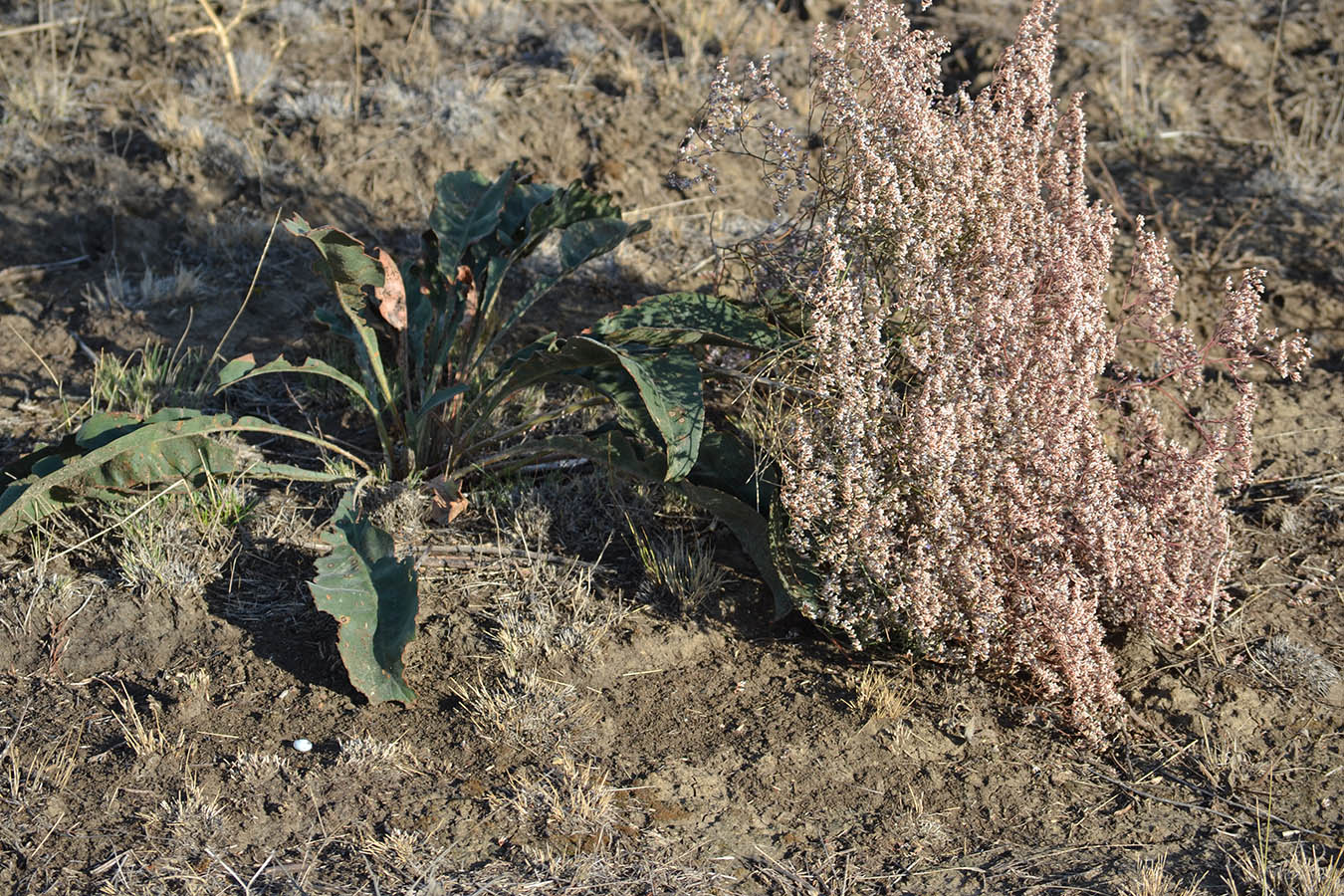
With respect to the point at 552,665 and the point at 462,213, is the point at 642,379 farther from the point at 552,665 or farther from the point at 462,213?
the point at 462,213

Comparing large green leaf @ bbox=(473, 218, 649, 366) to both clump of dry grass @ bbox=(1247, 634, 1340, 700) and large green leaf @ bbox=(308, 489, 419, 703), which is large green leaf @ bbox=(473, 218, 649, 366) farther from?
clump of dry grass @ bbox=(1247, 634, 1340, 700)

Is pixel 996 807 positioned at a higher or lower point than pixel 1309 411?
lower

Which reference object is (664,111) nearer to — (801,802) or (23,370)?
(23,370)

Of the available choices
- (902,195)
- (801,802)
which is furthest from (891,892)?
(902,195)

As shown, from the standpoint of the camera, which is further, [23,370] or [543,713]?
[23,370]

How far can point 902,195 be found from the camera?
3293mm

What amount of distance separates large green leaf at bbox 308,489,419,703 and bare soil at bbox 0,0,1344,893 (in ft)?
0.48

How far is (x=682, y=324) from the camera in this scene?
371 centimetres

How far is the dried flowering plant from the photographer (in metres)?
3.08

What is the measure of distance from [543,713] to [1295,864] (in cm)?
186

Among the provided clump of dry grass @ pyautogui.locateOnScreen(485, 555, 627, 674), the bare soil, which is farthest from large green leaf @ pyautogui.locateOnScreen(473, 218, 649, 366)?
clump of dry grass @ pyautogui.locateOnScreen(485, 555, 627, 674)

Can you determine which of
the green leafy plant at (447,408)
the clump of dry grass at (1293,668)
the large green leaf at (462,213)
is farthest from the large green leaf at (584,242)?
the clump of dry grass at (1293,668)

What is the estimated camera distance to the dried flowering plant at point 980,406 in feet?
10.1

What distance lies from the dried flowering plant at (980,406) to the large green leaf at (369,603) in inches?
42.4
